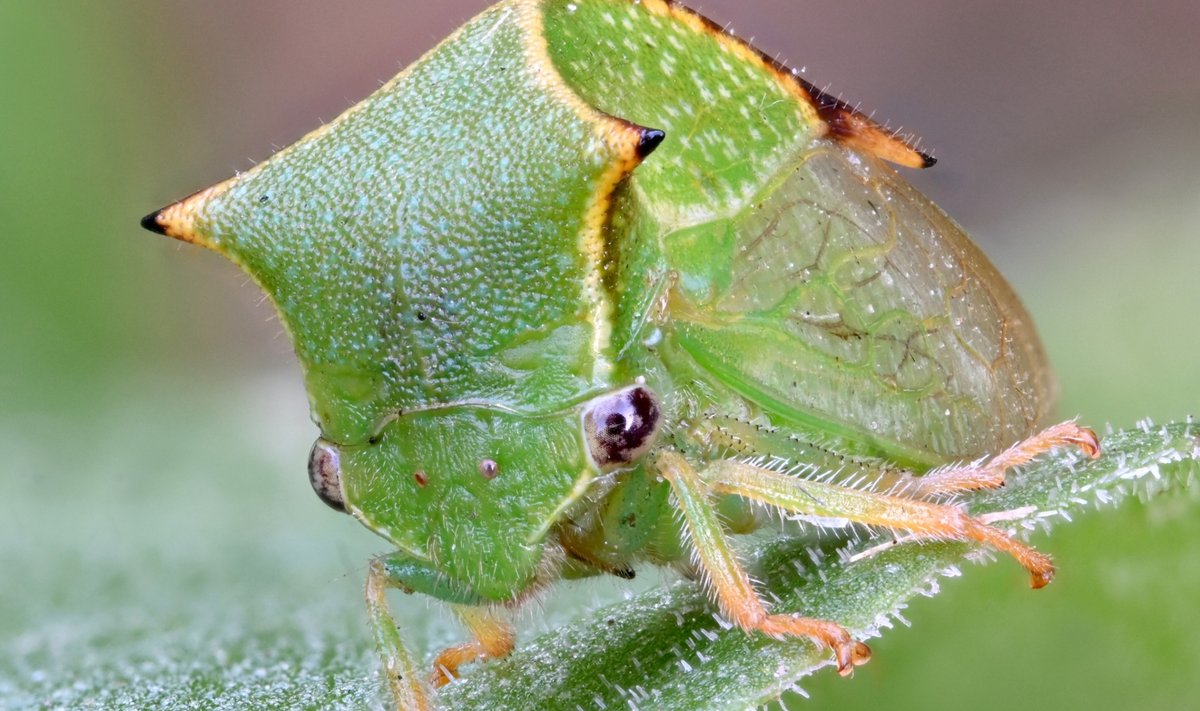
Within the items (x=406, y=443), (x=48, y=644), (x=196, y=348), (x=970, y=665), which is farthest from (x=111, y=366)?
(x=970, y=665)

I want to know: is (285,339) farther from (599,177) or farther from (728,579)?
(728,579)

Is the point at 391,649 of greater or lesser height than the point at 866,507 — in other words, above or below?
above

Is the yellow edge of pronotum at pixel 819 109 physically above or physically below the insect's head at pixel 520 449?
above

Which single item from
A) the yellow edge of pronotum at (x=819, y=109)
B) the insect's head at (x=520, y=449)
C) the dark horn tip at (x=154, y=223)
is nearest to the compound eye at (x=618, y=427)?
the insect's head at (x=520, y=449)

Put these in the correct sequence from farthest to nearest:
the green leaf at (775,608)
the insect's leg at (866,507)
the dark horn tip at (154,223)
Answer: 1. the dark horn tip at (154,223)
2. the insect's leg at (866,507)
3. the green leaf at (775,608)

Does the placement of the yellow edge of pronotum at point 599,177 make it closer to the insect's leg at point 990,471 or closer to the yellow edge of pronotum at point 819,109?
the yellow edge of pronotum at point 819,109

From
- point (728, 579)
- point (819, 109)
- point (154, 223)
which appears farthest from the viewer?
point (819, 109)

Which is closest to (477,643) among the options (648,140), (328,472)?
(328,472)

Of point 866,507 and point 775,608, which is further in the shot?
point 866,507
